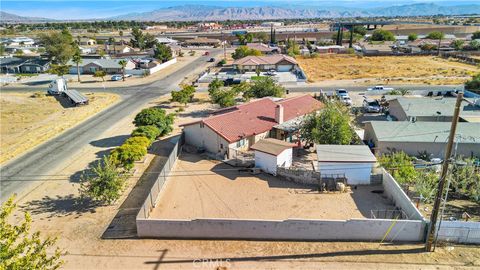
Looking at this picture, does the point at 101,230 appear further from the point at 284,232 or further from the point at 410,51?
the point at 410,51

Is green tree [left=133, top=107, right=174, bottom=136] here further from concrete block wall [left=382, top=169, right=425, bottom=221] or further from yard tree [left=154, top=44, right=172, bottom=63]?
yard tree [left=154, top=44, right=172, bottom=63]

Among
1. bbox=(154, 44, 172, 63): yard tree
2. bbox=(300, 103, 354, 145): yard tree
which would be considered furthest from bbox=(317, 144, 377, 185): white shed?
bbox=(154, 44, 172, 63): yard tree

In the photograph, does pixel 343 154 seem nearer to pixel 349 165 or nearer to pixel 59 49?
pixel 349 165

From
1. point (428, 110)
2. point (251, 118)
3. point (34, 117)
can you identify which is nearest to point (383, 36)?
point (428, 110)

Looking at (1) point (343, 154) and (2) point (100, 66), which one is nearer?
(1) point (343, 154)

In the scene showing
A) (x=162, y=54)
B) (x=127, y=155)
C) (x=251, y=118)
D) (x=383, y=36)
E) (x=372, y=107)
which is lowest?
(x=127, y=155)
